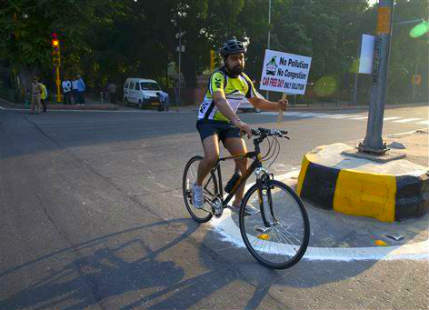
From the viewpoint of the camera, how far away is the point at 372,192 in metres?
4.70

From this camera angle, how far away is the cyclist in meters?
3.96

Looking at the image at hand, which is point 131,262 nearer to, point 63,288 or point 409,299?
point 63,288

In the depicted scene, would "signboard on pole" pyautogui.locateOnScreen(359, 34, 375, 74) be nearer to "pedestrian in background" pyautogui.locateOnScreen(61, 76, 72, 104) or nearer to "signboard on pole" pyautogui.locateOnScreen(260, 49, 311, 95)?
"signboard on pole" pyautogui.locateOnScreen(260, 49, 311, 95)

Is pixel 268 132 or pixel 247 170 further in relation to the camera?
pixel 247 170

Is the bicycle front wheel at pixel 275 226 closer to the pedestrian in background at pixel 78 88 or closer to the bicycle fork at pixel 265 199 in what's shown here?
the bicycle fork at pixel 265 199

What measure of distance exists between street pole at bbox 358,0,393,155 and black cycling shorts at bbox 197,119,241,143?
2725 mm

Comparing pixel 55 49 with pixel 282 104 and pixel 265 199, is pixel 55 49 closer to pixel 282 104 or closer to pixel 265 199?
pixel 282 104

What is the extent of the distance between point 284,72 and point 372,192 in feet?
5.92

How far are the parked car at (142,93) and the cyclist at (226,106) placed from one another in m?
19.9

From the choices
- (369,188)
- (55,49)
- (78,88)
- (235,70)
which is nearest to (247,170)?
(235,70)

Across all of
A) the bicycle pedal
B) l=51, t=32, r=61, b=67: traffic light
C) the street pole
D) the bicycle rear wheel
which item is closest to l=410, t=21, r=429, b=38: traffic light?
l=51, t=32, r=61, b=67: traffic light

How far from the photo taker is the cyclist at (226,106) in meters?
3.96

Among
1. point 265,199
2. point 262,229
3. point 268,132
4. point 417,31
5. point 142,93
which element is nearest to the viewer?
point 268,132

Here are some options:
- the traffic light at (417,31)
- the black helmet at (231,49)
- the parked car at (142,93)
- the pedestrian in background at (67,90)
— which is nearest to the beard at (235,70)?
the black helmet at (231,49)
